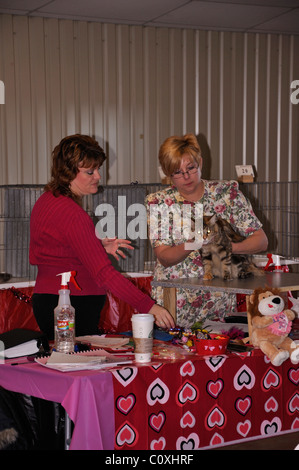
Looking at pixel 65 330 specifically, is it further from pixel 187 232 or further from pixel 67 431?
pixel 187 232

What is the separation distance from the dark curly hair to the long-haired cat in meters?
0.65

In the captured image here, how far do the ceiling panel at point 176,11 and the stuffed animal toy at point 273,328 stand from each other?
385 cm

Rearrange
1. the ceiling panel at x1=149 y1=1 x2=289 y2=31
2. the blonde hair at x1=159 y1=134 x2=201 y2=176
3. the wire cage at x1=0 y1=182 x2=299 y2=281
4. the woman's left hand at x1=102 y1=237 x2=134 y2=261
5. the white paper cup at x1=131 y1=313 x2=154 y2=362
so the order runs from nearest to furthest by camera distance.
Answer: the white paper cup at x1=131 y1=313 x2=154 y2=362 → the woman's left hand at x1=102 y1=237 x2=134 y2=261 → the blonde hair at x1=159 y1=134 x2=201 y2=176 → the wire cage at x1=0 y1=182 x2=299 y2=281 → the ceiling panel at x1=149 y1=1 x2=289 y2=31

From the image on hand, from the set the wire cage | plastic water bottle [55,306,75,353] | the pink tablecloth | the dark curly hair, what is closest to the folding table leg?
the pink tablecloth

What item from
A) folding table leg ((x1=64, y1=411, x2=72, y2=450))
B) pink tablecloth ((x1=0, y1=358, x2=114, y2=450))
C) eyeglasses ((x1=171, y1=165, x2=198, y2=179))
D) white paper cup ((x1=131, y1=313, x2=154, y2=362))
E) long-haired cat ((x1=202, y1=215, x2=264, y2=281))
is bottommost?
folding table leg ((x1=64, y1=411, x2=72, y2=450))

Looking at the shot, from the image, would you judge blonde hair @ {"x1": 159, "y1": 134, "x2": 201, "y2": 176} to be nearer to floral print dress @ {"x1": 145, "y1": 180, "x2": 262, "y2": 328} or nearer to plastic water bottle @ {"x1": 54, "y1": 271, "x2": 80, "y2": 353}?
floral print dress @ {"x1": 145, "y1": 180, "x2": 262, "y2": 328}

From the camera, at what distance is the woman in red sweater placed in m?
2.51

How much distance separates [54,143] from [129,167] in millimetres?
772

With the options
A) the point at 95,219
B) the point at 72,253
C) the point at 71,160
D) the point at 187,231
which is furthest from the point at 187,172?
the point at 95,219

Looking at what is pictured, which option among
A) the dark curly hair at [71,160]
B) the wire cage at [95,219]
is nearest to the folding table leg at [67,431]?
the dark curly hair at [71,160]

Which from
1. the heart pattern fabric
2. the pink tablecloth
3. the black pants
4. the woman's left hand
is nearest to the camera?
the pink tablecloth

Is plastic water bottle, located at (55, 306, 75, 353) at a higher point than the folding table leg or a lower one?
higher

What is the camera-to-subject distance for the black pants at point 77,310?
262 centimetres
